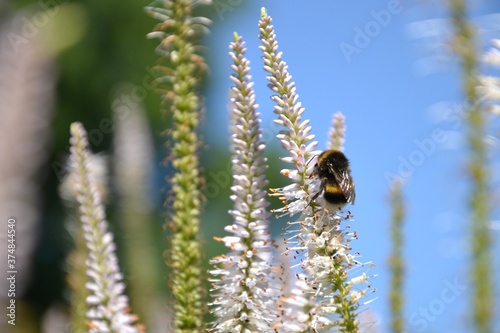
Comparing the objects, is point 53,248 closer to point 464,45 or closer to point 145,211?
point 145,211

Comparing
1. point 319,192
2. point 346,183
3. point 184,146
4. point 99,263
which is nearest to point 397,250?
point 346,183

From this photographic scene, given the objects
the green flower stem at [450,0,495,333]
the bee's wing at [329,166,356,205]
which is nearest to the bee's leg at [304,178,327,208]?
the bee's wing at [329,166,356,205]

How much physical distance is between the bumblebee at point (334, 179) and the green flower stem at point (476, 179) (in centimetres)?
70

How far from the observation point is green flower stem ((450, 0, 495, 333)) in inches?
82.7

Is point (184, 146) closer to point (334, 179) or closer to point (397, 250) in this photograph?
point (334, 179)

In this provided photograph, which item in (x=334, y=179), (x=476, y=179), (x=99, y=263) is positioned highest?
(x=334, y=179)

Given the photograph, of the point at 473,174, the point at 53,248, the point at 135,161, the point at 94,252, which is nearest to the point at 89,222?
the point at 94,252

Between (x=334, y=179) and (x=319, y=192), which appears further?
(x=334, y=179)

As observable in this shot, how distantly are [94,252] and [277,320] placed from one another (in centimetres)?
72

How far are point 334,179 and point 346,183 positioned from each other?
0.23 metres

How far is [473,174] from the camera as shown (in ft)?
6.99

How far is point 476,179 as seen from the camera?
2.13 m

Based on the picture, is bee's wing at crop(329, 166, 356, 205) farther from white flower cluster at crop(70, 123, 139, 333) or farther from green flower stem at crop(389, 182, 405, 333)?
white flower cluster at crop(70, 123, 139, 333)

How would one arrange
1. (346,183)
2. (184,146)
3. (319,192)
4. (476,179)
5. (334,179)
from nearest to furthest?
(476,179) < (184,146) < (319,192) < (334,179) < (346,183)
